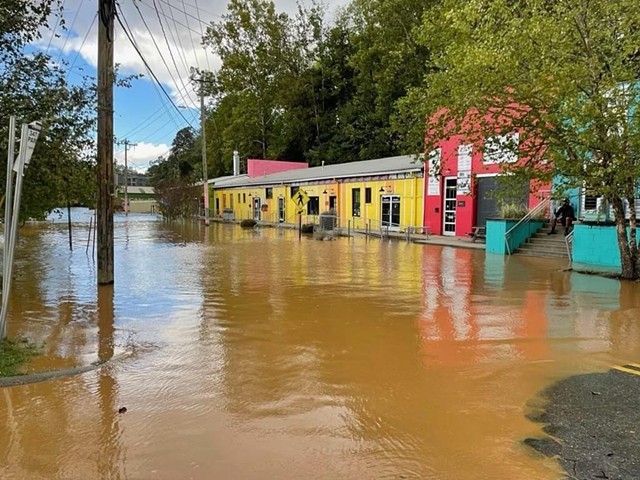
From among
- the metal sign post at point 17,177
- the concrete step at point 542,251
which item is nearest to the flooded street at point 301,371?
the metal sign post at point 17,177

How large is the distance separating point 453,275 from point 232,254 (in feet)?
25.3

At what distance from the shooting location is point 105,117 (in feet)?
31.7

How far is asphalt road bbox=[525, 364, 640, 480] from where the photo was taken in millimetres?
3258

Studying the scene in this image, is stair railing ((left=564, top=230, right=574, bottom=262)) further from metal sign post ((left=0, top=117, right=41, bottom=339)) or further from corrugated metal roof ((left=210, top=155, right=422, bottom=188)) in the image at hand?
metal sign post ((left=0, top=117, right=41, bottom=339))

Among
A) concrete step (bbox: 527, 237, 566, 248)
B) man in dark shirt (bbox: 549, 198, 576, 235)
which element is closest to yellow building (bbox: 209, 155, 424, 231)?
concrete step (bbox: 527, 237, 566, 248)

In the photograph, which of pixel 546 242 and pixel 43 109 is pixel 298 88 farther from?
pixel 43 109

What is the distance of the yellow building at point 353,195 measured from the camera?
83.0 ft

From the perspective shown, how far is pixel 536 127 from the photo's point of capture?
36.0 ft

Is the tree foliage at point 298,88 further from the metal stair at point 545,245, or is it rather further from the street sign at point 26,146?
the street sign at point 26,146

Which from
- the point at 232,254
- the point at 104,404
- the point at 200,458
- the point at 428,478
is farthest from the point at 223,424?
the point at 232,254

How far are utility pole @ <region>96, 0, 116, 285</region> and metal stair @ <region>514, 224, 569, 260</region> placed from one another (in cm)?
1294

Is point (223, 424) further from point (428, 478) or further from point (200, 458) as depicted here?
point (428, 478)

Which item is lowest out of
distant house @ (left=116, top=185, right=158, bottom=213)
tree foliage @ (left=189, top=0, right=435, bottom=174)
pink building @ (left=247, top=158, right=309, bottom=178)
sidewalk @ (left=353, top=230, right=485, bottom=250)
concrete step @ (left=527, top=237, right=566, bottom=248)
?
sidewalk @ (left=353, top=230, right=485, bottom=250)

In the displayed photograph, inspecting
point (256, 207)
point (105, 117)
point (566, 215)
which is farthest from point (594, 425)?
point (256, 207)
